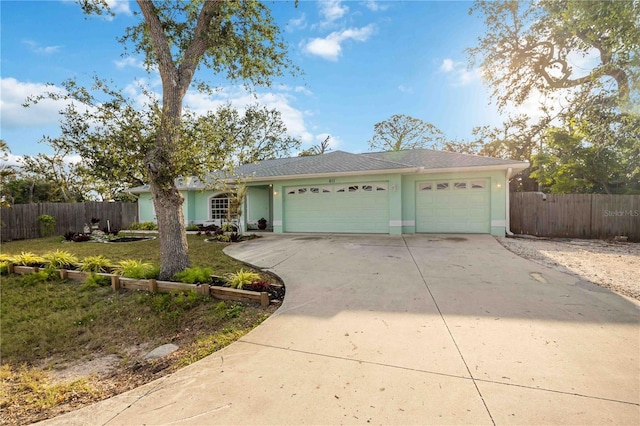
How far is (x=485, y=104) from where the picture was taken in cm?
1435

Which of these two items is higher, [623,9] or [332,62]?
[332,62]

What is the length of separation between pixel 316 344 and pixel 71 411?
215 centimetres

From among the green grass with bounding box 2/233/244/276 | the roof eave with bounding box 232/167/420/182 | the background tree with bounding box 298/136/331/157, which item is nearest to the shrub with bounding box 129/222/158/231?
the green grass with bounding box 2/233/244/276

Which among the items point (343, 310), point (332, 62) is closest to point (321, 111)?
point (332, 62)

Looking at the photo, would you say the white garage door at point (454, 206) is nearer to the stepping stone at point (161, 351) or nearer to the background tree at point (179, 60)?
the background tree at point (179, 60)

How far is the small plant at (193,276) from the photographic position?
5009 mm

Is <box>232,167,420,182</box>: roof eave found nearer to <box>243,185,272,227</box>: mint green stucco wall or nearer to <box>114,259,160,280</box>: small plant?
<box>243,185,272,227</box>: mint green stucco wall

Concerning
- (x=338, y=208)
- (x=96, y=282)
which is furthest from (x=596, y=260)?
(x=96, y=282)

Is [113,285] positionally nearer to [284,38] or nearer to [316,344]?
[316,344]

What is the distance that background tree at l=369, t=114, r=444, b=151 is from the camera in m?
26.5

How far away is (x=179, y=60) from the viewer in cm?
718

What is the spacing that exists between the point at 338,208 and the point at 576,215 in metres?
9.44

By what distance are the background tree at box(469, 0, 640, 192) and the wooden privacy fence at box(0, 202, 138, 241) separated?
2224 centimetres

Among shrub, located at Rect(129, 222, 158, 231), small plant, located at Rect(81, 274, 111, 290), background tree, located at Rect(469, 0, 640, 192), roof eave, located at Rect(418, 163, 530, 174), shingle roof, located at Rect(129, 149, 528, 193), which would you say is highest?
background tree, located at Rect(469, 0, 640, 192)
